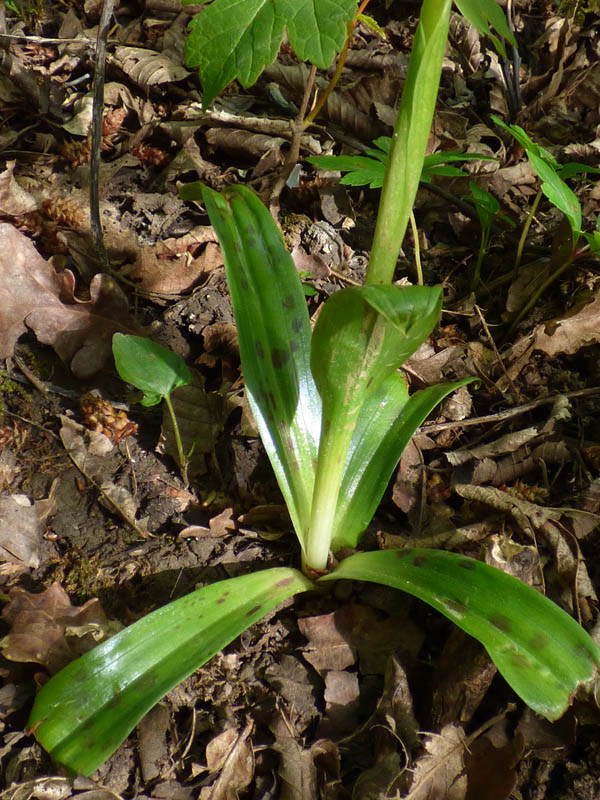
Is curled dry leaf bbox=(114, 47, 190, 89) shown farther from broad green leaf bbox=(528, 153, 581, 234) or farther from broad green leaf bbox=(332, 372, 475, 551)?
broad green leaf bbox=(332, 372, 475, 551)

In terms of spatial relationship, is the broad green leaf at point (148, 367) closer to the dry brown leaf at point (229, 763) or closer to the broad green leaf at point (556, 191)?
the dry brown leaf at point (229, 763)

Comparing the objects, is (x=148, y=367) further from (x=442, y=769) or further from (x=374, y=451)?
(x=442, y=769)

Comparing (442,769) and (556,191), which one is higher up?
(556,191)

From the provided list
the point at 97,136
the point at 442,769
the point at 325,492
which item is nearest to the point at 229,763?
the point at 442,769

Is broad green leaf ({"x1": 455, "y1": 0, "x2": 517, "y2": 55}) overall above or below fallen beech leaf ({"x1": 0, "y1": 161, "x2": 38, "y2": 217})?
above

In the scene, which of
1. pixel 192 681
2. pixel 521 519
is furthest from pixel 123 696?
pixel 521 519

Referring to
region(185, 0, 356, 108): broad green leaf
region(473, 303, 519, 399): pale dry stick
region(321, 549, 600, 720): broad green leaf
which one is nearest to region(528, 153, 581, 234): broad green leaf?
region(473, 303, 519, 399): pale dry stick
